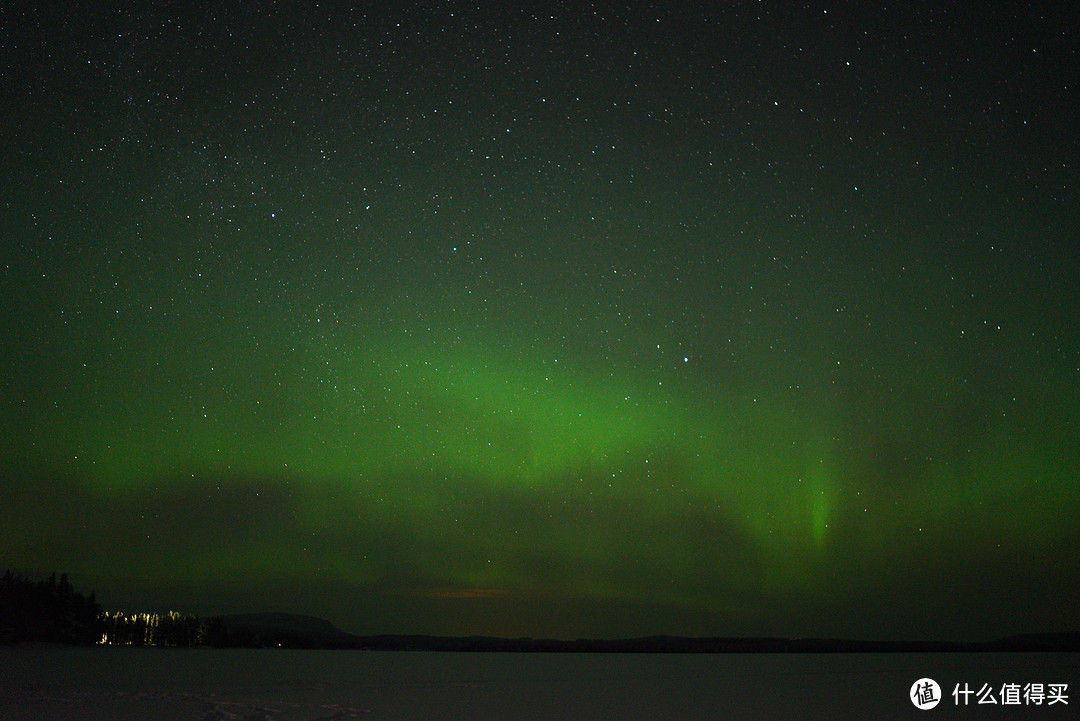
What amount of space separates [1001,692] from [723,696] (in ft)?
42.1

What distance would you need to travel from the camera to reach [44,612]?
355 ft

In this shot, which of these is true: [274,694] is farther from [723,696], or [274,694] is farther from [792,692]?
[792,692]

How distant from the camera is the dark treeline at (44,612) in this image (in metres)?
103

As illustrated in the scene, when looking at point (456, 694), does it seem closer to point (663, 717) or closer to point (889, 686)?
point (663, 717)

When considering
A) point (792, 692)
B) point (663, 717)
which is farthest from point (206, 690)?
point (792, 692)

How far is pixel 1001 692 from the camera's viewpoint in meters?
41.1

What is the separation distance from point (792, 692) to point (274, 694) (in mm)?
25480

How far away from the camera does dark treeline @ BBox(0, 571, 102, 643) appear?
339 feet

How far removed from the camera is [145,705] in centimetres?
2736

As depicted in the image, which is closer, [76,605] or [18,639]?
[18,639]

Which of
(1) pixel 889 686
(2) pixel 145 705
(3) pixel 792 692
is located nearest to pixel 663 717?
(2) pixel 145 705

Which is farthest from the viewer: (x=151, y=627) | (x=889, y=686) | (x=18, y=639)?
(x=151, y=627)

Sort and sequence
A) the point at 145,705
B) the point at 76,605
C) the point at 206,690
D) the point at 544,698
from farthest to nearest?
1. the point at 76,605
2. the point at 544,698
3. the point at 206,690
4. the point at 145,705

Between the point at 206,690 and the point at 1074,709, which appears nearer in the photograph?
the point at 1074,709
